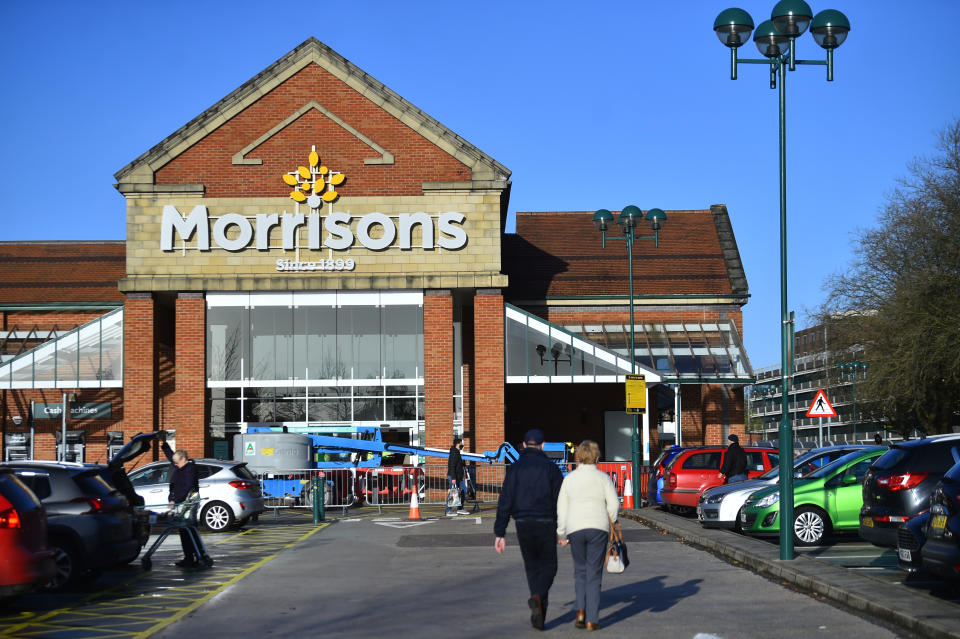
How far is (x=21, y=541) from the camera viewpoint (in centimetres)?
1098

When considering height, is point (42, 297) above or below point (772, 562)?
above

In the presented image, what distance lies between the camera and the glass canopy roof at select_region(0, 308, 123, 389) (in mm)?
33000

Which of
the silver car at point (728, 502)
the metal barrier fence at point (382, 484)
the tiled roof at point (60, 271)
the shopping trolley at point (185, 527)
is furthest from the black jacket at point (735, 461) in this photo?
Answer: the tiled roof at point (60, 271)

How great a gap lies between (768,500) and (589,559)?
31.1ft

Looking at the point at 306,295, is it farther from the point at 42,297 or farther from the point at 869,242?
the point at 869,242

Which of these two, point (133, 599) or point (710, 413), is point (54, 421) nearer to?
point (710, 413)

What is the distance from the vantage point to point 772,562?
14500 mm

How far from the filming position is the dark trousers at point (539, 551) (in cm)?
1034

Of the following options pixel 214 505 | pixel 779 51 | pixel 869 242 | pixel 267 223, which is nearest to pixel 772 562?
pixel 779 51

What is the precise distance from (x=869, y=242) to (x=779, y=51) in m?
25.7

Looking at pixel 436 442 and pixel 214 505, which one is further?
pixel 436 442

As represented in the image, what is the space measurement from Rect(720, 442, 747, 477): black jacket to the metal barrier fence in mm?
3921

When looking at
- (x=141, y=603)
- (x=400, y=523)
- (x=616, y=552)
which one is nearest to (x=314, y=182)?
(x=400, y=523)

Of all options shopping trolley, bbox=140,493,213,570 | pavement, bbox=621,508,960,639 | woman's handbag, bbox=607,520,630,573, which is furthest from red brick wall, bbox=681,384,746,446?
woman's handbag, bbox=607,520,630,573
